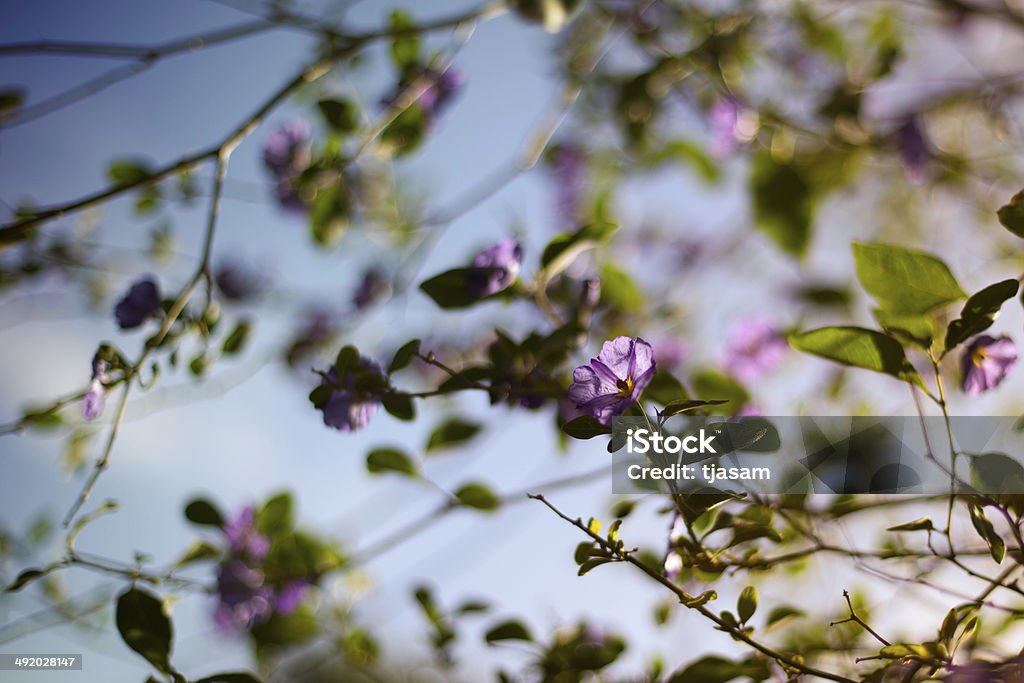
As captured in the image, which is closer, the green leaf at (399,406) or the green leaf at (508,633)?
the green leaf at (399,406)

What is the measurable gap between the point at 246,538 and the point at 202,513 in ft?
0.54

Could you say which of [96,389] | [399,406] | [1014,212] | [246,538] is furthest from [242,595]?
[1014,212]

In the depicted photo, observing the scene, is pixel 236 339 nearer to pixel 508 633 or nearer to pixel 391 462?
pixel 391 462

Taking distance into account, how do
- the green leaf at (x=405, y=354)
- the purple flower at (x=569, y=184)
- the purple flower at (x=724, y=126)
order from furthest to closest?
the purple flower at (x=569, y=184) → the purple flower at (x=724, y=126) → the green leaf at (x=405, y=354)

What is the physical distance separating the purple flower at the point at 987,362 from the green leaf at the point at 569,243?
0.34 metres

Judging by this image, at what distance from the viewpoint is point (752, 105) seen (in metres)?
1.14

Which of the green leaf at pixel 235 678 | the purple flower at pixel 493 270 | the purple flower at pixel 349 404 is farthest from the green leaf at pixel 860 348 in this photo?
the green leaf at pixel 235 678

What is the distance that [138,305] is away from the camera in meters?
0.78

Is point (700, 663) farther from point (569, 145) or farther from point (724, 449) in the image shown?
point (569, 145)

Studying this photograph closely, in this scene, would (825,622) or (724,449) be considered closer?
(724,449)

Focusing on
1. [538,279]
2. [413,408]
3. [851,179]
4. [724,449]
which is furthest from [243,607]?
[851,179]

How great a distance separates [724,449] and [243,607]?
0.81 m

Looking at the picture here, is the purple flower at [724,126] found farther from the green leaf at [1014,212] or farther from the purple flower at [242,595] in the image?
the purple flower at [242,595]

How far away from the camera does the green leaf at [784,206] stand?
1.13 m
